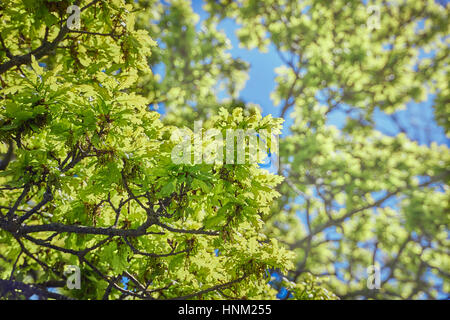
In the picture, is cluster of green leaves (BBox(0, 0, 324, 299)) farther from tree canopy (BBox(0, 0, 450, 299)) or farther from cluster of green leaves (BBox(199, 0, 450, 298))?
cluster of green leaves (BBox(199, 0, 450, 298))

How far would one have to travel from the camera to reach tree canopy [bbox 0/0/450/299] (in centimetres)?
303

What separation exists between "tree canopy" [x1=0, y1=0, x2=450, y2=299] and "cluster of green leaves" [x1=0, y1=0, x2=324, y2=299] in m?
0.02

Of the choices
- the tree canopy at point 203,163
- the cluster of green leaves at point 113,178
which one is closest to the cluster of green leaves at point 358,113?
the tree canopy at point 203,163

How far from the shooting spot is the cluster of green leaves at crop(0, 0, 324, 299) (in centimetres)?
294

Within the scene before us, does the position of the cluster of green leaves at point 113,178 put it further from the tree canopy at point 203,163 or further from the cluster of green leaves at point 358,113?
the cluster of green leaves at point 358,113

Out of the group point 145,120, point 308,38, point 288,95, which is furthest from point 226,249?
point 308,38

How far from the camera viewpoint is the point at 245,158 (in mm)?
2996

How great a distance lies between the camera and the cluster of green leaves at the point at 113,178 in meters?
2.94

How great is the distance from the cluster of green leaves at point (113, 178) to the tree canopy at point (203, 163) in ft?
0.07

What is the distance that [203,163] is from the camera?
284 cm

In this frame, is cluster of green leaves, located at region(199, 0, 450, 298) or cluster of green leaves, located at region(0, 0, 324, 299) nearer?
cluster of green leaves, located at region(0, 0, 324, 299)

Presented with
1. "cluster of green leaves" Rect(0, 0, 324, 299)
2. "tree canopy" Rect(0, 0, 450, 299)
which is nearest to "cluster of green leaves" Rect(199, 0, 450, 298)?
"tree canopy" Rect(0, 0, 450, 299)

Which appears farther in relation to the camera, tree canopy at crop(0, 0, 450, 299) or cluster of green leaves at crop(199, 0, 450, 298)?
→ cluster of green leaves at crop(199, 0, 450, 298)
